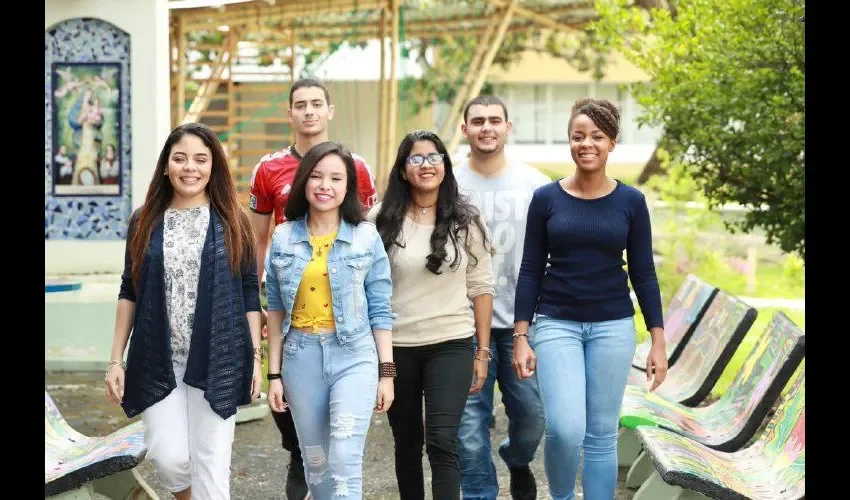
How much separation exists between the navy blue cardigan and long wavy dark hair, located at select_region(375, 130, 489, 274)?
0.77m

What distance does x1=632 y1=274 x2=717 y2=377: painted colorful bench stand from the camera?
7.99 meters

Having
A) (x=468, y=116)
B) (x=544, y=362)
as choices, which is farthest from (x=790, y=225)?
(x=544, y=362)

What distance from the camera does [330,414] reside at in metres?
5.00

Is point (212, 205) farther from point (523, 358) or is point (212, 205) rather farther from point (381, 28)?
point (381, 28)

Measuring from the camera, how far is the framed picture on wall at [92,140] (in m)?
10.2

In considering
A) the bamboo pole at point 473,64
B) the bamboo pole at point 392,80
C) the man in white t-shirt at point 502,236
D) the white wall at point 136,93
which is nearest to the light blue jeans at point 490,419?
the man in white t-shirt at point 502,236

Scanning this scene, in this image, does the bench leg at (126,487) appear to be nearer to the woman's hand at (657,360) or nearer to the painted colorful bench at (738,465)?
the painted colorful bench at (738,465)

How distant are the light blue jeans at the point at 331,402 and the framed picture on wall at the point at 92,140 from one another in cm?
564

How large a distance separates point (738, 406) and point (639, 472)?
2.12ft

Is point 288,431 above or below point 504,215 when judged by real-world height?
below

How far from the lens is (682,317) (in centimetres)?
845

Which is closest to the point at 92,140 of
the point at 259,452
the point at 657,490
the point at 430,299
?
the point at 259,452

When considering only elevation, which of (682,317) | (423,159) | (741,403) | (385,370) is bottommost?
(741,403)
